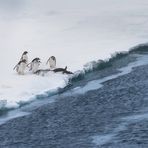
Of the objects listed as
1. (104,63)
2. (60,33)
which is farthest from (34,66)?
(60,33)

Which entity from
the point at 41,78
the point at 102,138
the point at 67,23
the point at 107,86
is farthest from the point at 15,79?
the point at 67,23

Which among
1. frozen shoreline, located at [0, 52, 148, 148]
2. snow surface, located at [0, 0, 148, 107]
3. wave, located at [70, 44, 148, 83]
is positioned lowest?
frozen shoreline, located at [0, 52, 148, 148]

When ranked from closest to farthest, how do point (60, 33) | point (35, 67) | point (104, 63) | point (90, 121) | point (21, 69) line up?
point (90, 121)
point (21, 69)
point (35, 67)
point (104, 63)
point (60, 33)

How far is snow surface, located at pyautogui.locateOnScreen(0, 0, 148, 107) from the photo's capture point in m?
18.3

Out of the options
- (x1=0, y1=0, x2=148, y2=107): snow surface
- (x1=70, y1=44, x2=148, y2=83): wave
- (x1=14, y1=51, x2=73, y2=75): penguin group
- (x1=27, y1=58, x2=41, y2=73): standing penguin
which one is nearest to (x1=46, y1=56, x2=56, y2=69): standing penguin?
(x1=14, y1=51, x2=73, y2=75): penguin group

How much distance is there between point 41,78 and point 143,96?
13.1ft

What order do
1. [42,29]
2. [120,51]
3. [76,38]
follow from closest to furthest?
1. [120,51]
2. [76,38]
3. [42,29]

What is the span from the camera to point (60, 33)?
2552 centimetres

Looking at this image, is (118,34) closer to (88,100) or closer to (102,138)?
(88,100)

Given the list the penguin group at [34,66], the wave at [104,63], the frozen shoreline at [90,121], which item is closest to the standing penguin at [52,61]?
the penguin group at [34,66]

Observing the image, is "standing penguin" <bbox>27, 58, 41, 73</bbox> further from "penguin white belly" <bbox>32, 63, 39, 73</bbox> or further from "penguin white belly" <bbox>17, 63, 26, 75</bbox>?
"penguin white belly" <bbox>17, 63, 26, 75</bbox>

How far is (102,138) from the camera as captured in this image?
13211mm

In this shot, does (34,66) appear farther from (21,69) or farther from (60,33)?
(60,33)

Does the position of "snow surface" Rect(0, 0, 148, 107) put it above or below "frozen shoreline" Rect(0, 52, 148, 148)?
above
